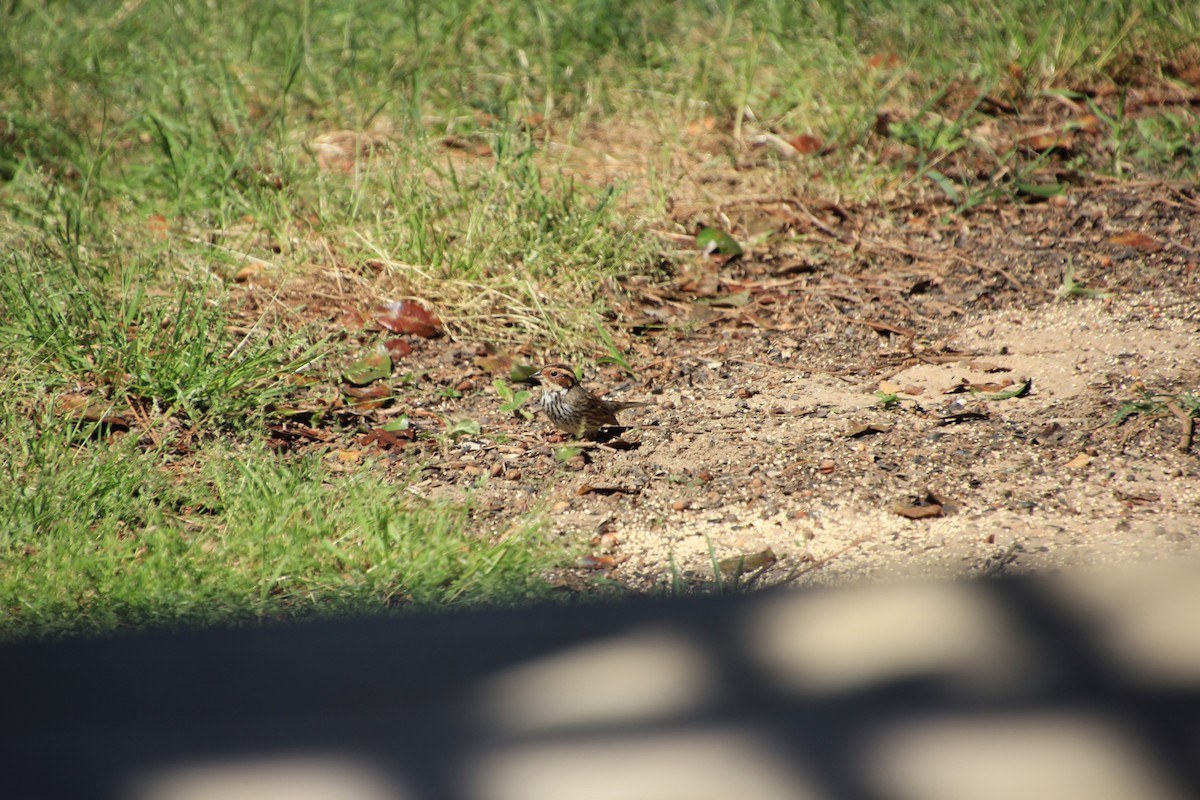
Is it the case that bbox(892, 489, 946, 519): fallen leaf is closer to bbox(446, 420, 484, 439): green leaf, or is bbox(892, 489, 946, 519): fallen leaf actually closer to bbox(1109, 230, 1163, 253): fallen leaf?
bbox(446, 420, 484, 439): green leaf

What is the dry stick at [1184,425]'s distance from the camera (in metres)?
3.48

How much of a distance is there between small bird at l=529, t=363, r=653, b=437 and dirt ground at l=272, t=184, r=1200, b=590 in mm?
82

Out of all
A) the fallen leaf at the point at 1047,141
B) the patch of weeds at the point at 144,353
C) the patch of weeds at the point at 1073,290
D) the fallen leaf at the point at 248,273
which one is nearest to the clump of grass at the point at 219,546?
the patch of weeds at the point at 144,353

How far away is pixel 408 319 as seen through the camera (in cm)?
467

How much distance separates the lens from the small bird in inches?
154

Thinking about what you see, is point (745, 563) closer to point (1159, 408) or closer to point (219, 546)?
point (219, 546)

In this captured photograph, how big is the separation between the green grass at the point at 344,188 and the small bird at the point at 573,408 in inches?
18.7

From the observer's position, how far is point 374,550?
307cm

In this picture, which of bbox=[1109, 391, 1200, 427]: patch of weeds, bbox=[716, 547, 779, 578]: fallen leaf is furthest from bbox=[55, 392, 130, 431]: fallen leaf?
bbox=[1109, 391, 1200, 427]: patch of weeds

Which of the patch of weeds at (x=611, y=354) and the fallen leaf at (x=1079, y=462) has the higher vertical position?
the fallen leaf at (x=1079, y=462)

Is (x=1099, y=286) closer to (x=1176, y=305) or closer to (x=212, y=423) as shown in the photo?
(x=1176, y=305)

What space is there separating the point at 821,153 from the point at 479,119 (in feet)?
6.21

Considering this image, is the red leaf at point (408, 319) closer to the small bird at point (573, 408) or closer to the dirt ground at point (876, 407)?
the dirt ground at point (876, 407)

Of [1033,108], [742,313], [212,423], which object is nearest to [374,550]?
[212,423]
